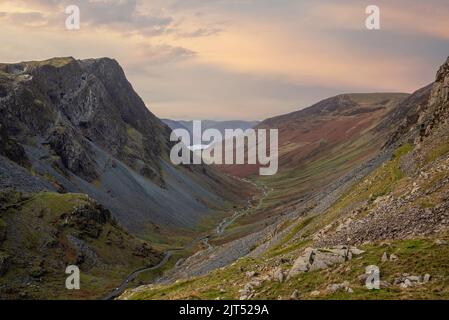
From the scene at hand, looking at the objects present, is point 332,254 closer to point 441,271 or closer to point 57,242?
point 441,271

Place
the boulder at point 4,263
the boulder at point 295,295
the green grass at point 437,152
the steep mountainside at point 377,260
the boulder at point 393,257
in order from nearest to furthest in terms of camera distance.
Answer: the steep mountainside at point 377,260, the boulder at point 295,295, the boulder at point 393,257, the green grass at point 437,152, the boulder at point 4,263

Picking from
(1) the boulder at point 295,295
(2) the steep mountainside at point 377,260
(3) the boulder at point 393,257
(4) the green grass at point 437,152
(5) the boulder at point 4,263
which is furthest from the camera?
(5) the boulder at point 4,263

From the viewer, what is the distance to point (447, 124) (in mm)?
65875

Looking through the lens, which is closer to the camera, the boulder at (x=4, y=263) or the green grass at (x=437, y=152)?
the green grass at (x=437, y=152)

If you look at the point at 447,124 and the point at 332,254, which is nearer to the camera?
the point at 332,254

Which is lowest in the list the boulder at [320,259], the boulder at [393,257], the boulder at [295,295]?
the boulder at [295,295]

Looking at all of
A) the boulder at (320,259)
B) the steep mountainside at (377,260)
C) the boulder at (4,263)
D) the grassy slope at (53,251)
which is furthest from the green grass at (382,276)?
the boulder at (4,263)

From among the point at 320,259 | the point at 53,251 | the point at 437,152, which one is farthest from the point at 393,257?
the point at 53,251

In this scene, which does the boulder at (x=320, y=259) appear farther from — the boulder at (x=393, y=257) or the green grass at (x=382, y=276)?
the boulder at (x=393, y=257)

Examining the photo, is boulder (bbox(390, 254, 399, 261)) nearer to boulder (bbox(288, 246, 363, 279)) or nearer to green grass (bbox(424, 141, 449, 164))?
boulder (bbox(288, 246, 363, 279))

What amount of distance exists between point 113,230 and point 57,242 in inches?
830
